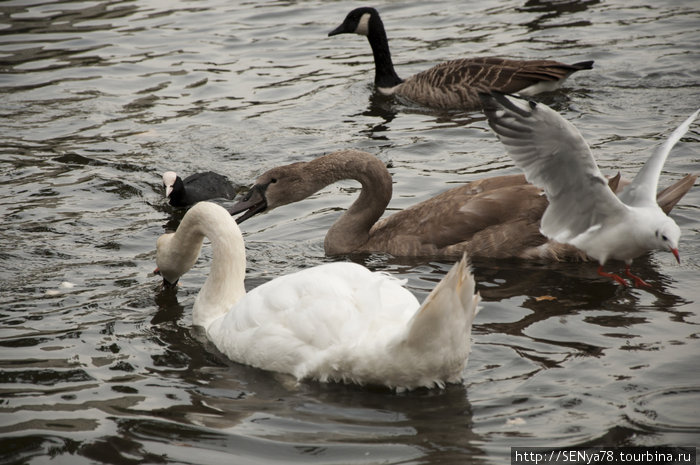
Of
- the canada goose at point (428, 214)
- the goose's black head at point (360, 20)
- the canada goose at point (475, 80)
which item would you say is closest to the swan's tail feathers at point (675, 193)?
the canada goose at point (428, 214)

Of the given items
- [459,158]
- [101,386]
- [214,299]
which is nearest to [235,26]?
[459,158]

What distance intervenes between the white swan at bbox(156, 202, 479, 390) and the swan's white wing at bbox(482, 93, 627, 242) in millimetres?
1668

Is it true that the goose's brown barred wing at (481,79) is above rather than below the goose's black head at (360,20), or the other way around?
below

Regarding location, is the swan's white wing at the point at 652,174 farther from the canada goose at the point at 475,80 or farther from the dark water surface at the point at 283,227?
the canada goose at the point at 475,80

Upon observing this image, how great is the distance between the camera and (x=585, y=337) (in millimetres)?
5895

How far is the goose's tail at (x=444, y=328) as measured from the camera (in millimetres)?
4559

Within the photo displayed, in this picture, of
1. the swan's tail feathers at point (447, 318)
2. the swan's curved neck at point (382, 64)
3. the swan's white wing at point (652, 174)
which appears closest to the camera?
the swan's tail feathers at point (447, 318)

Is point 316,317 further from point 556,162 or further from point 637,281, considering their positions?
point 637,281

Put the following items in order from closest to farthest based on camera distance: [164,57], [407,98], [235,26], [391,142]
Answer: [391,142], [407,98], [164,57], [235,26]

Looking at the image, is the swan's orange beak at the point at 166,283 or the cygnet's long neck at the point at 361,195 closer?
the swan's orange beak at the point at 166,283

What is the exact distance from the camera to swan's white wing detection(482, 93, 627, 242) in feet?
20.6

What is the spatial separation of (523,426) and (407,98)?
808 cm

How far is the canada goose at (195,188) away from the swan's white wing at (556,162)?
11.5 ft

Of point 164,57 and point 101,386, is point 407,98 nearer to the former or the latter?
point 164,57
